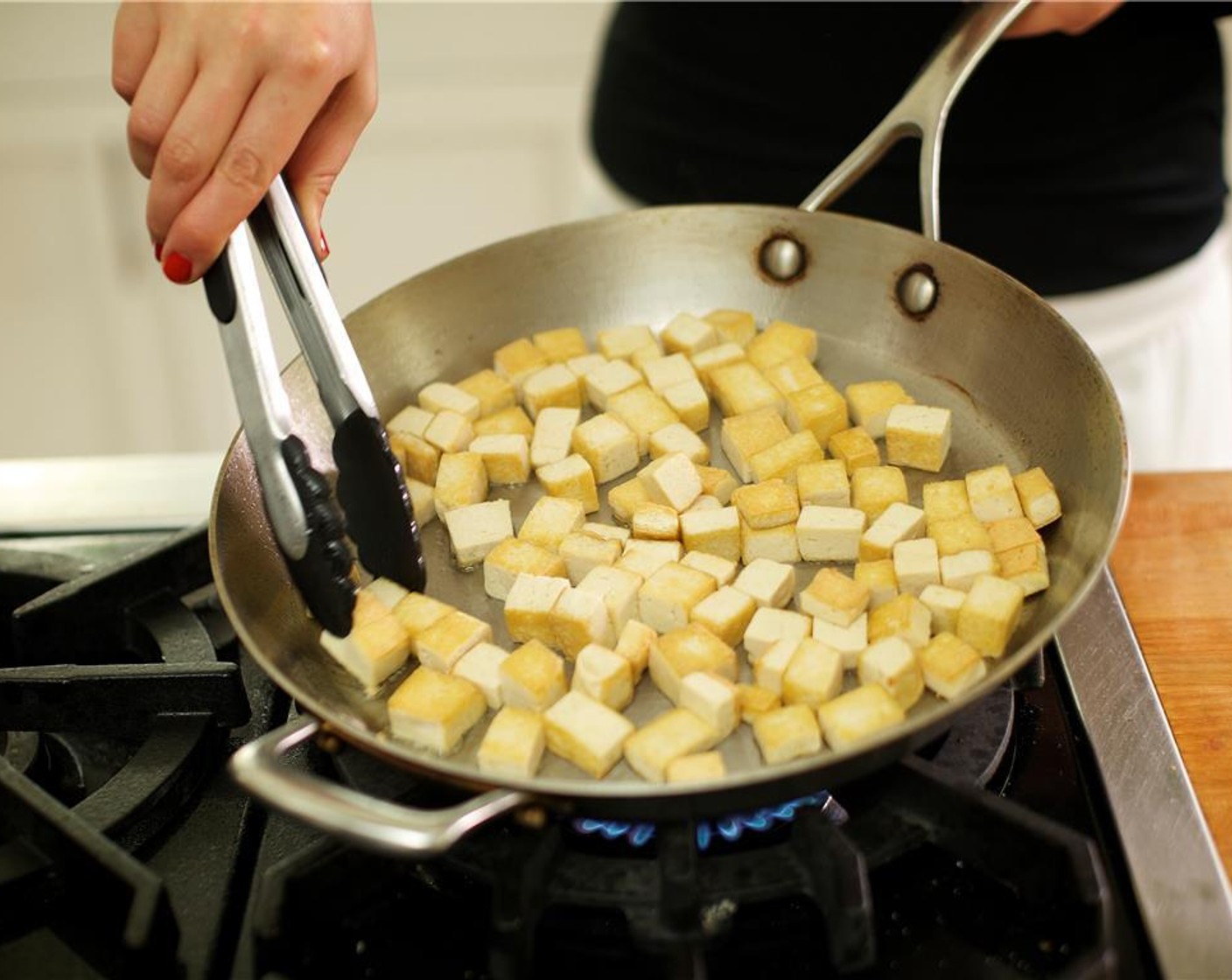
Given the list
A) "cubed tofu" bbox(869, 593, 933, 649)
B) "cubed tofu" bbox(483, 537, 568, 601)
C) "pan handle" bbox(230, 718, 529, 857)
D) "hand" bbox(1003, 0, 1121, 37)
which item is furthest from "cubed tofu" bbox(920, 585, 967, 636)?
"hand" bbox(1003, 0, 1121, 37)

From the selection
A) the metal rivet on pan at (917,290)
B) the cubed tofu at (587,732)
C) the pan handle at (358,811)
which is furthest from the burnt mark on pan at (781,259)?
the pan handle at (358,811)

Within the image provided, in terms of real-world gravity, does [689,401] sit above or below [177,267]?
below

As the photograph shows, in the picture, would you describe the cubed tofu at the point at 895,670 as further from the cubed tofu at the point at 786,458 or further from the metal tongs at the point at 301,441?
the metal tongs at the point at 301,441

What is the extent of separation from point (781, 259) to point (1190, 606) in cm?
56

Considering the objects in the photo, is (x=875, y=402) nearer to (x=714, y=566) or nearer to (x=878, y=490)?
(x=878, y=490)

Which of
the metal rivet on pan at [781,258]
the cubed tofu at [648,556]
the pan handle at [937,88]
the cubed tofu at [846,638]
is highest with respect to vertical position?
the pan handle at [937,88]

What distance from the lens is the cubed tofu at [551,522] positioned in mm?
1180

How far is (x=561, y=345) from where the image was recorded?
1.39 m

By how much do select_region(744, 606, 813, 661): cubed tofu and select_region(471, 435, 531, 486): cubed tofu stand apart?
1.11 ft

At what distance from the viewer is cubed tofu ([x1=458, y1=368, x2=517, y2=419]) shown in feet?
4.43

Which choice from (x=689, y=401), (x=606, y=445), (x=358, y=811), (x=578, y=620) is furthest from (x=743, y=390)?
(x=358, y=811)

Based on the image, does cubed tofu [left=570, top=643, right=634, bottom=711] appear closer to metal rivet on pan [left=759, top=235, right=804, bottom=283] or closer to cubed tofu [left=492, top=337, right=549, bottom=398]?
cubed tofu [left=492, top=337, right=549, bottom=398]

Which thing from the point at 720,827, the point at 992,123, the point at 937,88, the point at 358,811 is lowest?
the point at 720,827

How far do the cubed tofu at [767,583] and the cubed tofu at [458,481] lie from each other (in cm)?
29
